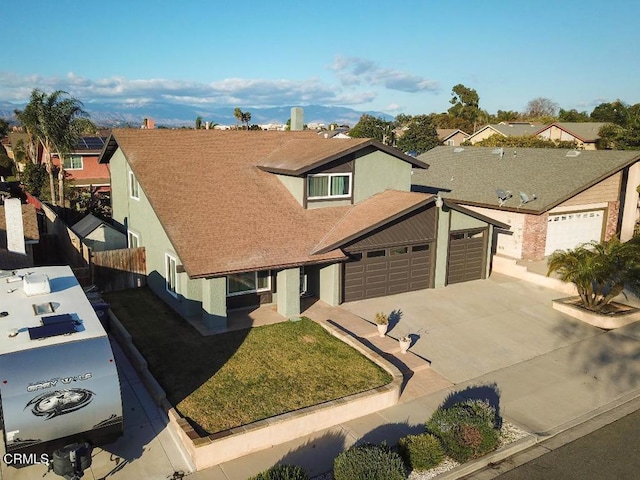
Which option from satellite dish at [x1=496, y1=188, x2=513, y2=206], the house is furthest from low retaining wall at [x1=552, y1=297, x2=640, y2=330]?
satellite dish at [x1=496, y1=188, x2=513, y2=206]

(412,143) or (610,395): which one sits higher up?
(412,143)

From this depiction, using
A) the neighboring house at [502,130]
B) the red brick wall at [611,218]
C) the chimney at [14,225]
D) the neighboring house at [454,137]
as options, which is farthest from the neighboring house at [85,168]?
the neighboring house at [454,137]

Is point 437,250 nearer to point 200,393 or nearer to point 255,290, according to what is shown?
point 255,290

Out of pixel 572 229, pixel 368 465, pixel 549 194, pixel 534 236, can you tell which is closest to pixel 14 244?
pixel 368 465

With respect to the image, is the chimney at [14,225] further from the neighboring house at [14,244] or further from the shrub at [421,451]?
the shrub at [421,451]

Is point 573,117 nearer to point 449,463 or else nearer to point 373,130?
point 373,130

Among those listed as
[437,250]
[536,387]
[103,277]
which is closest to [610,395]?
[536,387]

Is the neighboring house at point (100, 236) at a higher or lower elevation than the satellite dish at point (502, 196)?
lower
